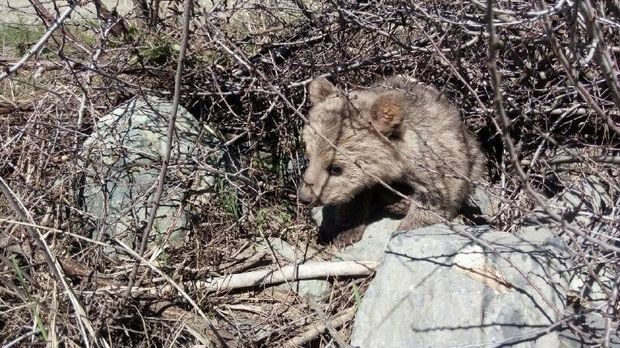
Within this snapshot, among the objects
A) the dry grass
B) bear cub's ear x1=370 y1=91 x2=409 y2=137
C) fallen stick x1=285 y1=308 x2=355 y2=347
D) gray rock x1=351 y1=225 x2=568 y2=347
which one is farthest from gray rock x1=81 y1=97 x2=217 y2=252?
gray rock x1=351 y1=225 x2=568 y2=347

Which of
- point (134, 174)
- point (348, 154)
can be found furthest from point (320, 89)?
point (134, 174)

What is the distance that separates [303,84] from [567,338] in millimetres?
2544

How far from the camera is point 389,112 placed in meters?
4.49

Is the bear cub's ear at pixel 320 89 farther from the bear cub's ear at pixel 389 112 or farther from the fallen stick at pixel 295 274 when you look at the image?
the fallen stick at pixel 295 274

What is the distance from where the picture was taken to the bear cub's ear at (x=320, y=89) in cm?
483

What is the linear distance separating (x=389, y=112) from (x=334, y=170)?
1.76ft

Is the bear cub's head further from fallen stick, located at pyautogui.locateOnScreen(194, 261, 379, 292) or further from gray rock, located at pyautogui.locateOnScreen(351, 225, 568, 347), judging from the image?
gray rock, located at pyautogui.locateOnScreen(351, 225, 568, 347)

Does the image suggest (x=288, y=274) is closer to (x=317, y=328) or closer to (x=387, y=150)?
(x=317, y=328)

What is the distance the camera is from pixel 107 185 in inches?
194

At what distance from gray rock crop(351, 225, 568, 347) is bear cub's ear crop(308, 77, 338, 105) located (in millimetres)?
1158

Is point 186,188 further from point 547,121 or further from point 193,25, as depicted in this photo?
point 547,121

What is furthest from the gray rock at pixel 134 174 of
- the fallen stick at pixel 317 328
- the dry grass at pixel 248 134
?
the fallen stick at pixel 317 328

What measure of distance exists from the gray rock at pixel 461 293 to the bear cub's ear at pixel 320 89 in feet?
3.80

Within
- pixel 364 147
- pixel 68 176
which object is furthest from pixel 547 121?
pixel 68 176
